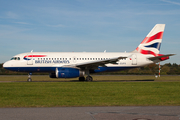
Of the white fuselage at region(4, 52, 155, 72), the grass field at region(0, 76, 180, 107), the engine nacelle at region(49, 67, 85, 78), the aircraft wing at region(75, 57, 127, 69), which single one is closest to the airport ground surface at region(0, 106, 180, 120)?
the grass field at region(0, 76, 180, 107)

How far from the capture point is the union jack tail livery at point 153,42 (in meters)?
33.4

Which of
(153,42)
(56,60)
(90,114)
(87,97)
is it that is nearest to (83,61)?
(56,60)

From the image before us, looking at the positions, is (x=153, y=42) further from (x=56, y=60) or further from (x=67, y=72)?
(x=56, y=60)

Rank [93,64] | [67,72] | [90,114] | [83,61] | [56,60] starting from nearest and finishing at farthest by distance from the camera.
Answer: [90,114]
[67,72]
[93,64]
[56,60]
[83,61]

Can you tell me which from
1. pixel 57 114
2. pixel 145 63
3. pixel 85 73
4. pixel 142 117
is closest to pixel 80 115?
pixel 57 114

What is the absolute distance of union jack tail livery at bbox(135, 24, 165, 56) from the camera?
110 feet

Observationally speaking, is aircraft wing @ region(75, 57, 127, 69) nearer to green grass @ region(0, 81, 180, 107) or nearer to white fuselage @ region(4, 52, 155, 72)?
white fuselage @ region(4, 52, 155, 72)

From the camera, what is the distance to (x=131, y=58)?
3238 centimetres

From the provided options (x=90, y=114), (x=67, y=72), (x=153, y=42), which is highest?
(x=153, y=42)

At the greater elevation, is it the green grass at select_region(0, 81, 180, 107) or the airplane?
the airplane

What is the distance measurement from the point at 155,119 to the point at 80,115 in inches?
101

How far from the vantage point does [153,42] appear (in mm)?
33562

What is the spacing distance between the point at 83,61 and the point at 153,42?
10790mm

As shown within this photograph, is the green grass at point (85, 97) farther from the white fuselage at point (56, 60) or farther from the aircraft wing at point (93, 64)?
→ the white fuselage at point (56, 60)
